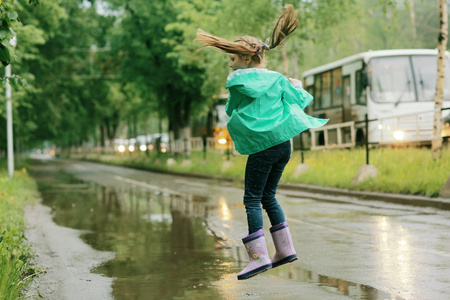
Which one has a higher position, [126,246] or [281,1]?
[281,1]

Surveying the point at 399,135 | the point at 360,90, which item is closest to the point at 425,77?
the point at 360,90

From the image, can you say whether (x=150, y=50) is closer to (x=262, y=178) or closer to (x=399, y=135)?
(x=399, y=135)

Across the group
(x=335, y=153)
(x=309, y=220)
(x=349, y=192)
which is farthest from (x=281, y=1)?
(x=309, y=220)

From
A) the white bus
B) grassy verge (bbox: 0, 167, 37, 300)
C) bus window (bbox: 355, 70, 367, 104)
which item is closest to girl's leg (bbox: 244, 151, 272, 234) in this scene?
grassy verge (bbox: 0, 167, 37, 300)

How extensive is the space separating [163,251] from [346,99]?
1862 cm

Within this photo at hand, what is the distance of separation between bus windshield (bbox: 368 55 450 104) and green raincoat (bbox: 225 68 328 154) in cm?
1922

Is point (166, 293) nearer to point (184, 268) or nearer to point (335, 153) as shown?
point (184, 268)

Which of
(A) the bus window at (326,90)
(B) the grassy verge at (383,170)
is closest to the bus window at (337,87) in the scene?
(A) the bus window at (326,90)

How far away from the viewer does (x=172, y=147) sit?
41.8 m

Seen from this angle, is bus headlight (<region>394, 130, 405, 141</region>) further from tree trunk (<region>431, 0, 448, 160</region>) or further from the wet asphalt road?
the wet asphalt road

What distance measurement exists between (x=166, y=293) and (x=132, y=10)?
33587 mm

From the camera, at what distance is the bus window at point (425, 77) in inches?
960

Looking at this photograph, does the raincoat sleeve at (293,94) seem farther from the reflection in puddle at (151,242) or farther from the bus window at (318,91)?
the bus window at (318,91)

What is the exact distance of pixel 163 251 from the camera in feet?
27.9
